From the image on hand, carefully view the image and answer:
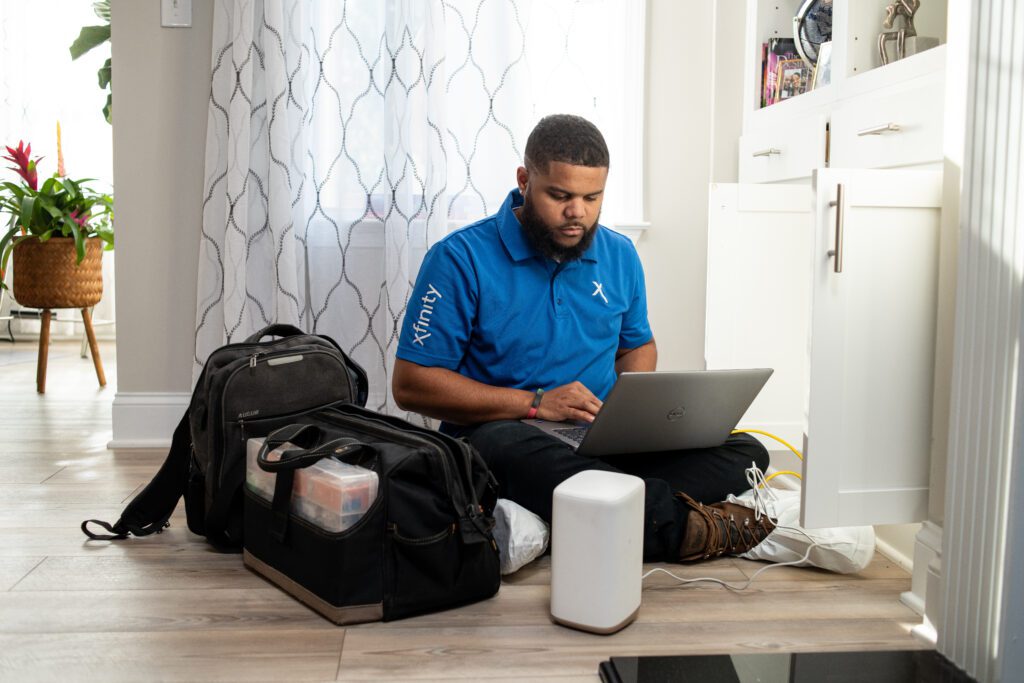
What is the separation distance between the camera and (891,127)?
195cm

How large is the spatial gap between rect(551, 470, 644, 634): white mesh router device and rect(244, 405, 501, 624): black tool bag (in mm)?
166

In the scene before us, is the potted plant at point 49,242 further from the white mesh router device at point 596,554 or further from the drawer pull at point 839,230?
the drawer pull at point 839,230

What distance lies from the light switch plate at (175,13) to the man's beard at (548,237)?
1.47 meters

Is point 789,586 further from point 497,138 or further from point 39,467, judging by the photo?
point 39,467

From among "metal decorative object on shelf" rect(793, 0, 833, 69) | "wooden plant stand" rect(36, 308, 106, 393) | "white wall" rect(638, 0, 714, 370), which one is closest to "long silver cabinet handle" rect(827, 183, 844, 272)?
→ "metal decorative object on shelf" rect(793, 0, 833, 69)

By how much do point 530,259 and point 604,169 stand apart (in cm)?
25

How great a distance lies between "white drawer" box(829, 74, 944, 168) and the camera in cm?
184

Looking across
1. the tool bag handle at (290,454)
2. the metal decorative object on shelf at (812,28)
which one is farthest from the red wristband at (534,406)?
the metal decorative object on shelf at (812,28)

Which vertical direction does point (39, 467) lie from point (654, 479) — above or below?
below

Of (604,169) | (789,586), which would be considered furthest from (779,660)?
(604,169)

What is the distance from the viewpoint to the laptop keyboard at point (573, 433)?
6.59 feet

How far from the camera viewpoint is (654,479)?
1.96 m

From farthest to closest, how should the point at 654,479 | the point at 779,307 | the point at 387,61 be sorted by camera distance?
the point at 387,61
the point at 779,307
the point at 654,479

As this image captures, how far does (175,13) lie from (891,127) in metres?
2.12
